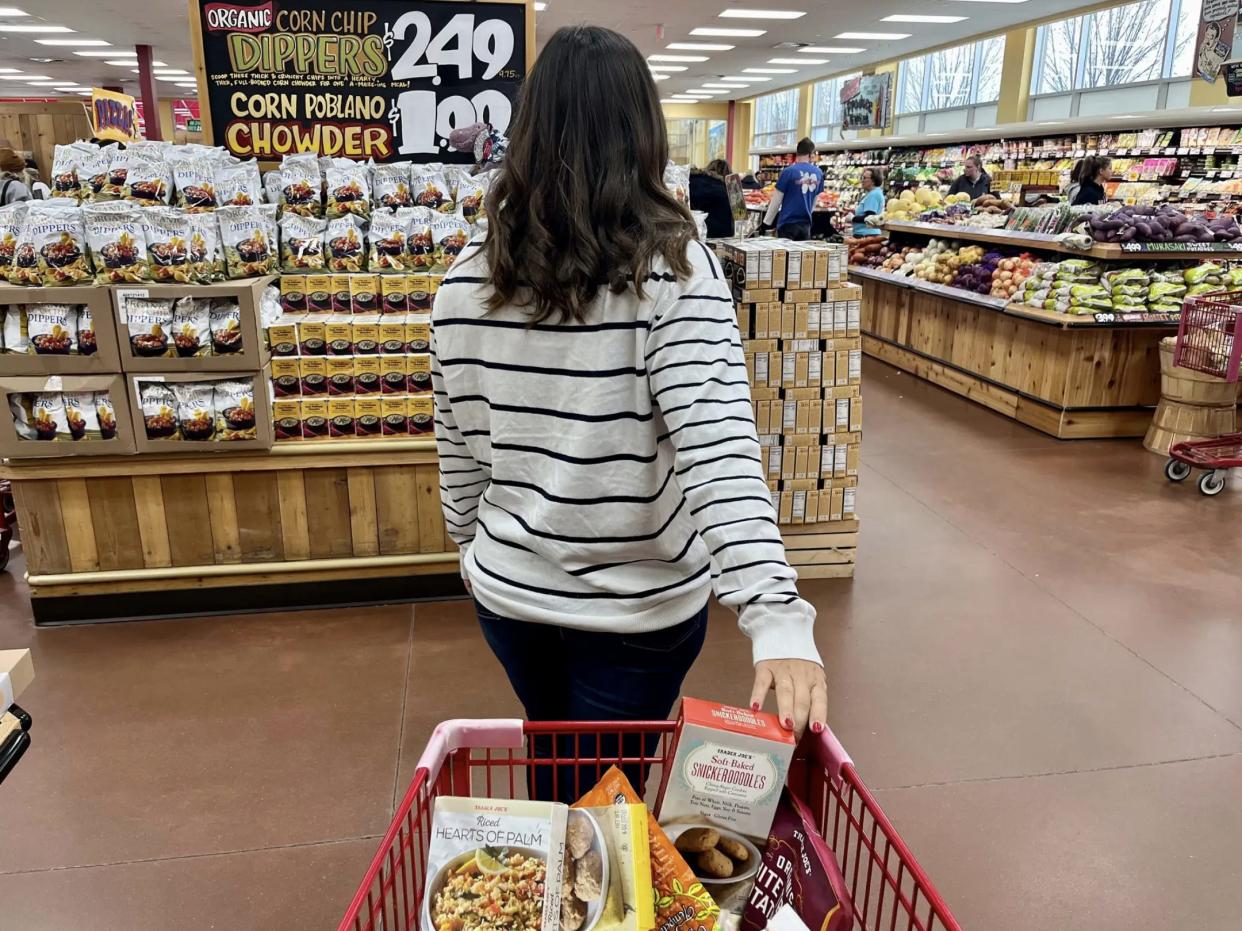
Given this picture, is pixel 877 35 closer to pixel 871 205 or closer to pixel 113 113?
pixel 871 205

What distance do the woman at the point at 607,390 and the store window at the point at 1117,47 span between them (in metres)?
14.7

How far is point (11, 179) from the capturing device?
7652mm

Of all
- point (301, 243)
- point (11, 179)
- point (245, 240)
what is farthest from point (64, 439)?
point (11, 179)

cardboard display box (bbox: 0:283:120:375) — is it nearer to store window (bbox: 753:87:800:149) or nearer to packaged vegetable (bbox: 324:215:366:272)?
packaged vegetable (bbox: 324:215:366:272)

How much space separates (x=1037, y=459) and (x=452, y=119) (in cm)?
388

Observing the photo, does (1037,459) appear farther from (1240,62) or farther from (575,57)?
(1240,62)

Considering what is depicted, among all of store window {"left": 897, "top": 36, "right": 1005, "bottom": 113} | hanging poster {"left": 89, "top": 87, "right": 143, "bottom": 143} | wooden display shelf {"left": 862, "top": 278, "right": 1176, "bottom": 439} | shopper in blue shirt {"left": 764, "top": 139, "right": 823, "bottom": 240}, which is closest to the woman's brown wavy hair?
wooden display shelf {"left": 862, "top": 278, "right": 1176, "bottom": 439}

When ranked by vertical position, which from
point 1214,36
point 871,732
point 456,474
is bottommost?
point 871,732

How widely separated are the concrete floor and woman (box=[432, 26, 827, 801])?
52.5 inches

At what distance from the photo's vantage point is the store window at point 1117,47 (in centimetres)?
1343

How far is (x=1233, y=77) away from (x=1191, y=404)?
5240 millimetres

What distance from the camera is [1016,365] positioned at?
21.4ft

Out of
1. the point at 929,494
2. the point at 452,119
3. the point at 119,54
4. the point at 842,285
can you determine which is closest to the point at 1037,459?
the point at 929,494

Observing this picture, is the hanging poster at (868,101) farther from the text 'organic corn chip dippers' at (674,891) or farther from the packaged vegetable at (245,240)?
the text 'organic corn chip dippers' at (674,891)
